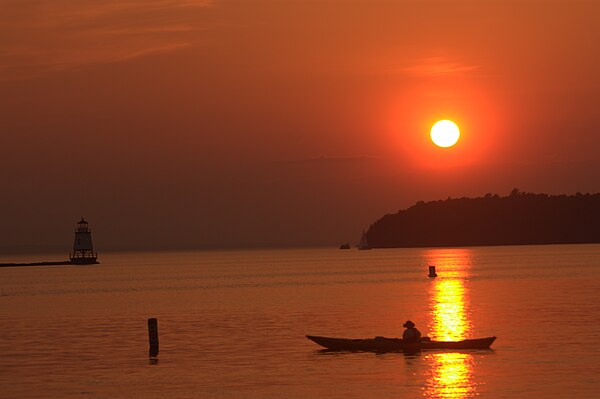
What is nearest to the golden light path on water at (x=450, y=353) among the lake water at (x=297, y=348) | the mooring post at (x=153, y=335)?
the lake water at (x=297, y=348)

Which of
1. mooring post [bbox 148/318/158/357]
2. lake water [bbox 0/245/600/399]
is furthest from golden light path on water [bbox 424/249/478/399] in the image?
mooring post [bbox 148/318/158/357]

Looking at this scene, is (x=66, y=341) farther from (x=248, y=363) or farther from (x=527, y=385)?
(x=527, y=385)

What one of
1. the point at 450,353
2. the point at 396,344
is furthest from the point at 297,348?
the point at 450,353

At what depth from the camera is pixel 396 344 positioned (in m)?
59.8

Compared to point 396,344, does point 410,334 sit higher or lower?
higher

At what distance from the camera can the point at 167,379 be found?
173 ft

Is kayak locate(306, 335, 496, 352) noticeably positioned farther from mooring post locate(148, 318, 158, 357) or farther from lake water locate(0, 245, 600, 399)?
mooring post locate(148, 318, 158, 357)

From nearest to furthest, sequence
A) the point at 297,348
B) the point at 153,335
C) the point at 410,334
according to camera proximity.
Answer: the point at 410,334
the point at 153,335
the point at 297,348

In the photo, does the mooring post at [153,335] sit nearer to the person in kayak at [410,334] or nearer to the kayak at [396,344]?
the kayak at [396,344]

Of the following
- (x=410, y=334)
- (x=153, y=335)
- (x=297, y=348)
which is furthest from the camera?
Result: (x=297, y=348)

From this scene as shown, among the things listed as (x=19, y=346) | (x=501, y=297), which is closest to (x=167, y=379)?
(x=19, y=346)

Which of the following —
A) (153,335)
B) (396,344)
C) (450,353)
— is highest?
(153,335)

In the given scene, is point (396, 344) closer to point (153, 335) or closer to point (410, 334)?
point (410, 334)

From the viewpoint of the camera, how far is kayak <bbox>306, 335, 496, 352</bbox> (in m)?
59.8
